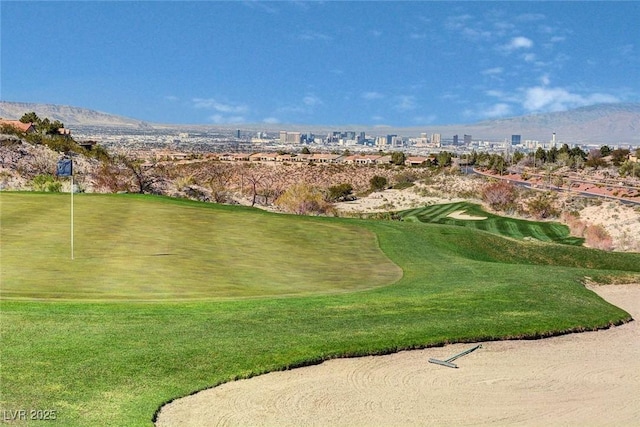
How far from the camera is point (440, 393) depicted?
33.9 feet

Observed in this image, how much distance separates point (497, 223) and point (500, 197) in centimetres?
1587

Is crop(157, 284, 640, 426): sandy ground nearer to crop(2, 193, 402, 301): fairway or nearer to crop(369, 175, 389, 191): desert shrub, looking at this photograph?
crop(2, 193, 402, 301): fairway

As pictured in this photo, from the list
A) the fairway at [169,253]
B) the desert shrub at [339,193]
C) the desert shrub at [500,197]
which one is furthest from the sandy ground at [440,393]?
the desert shrub at [339,193]

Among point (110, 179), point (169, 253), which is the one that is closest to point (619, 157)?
point (110, 179)

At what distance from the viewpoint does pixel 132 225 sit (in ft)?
74.5

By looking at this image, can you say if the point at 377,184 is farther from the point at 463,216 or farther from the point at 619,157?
the point at 619,157

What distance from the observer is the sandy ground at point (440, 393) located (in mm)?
9141

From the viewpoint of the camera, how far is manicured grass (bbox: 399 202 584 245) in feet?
151

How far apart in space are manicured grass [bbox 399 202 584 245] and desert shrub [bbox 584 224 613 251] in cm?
66

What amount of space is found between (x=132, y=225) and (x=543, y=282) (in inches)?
531

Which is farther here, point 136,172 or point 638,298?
point 136,172

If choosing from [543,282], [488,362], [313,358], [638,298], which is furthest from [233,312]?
[638,298]

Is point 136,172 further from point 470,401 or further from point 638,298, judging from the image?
point 470,401

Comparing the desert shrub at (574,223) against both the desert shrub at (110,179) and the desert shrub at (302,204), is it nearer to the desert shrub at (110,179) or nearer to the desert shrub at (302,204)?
the desert shrub at (302,204)
